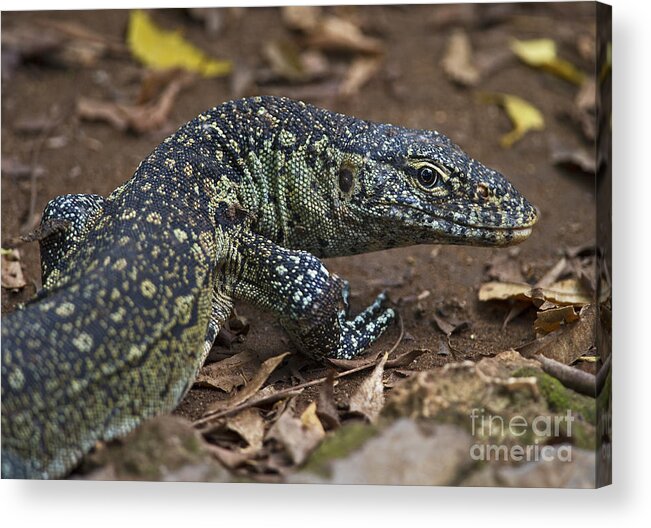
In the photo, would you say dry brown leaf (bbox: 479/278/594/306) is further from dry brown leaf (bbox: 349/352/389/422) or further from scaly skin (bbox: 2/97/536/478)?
dry brown leaf (bbox: 349/352/389/422)

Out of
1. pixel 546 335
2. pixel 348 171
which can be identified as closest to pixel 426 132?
pixel 348 171

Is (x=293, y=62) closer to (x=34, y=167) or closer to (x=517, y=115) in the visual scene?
(x=517, y=115)

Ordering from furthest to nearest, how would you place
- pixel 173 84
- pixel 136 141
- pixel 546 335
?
Result: pixel 173 84 < pixel 136 141 < pixel 546 335

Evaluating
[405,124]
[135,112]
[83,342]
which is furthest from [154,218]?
[405,124]

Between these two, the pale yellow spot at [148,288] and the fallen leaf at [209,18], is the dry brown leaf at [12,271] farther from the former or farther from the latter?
the fallen leaf at [209,18]

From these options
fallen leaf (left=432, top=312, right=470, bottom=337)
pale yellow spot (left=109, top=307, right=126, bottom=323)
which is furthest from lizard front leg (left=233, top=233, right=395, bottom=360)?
pale yellow spot (left=109, top=307, right=126, bottom=323)

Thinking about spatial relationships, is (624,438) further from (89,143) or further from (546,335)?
(89,143)

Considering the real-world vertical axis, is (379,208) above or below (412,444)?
A: above

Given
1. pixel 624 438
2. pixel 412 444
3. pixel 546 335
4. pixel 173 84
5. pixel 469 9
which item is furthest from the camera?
pixel 469 9
